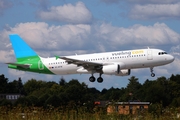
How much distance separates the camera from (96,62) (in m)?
70.8

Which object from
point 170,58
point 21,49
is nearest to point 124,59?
point 170,58

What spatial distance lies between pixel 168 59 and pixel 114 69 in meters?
6.12

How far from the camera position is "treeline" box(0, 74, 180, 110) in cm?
9831

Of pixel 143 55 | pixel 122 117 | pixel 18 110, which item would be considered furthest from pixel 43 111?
pixel 143 55

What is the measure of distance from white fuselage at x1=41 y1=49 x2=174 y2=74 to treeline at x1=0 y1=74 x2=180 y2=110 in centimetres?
442

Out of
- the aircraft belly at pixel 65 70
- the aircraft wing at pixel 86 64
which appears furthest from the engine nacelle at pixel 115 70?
the aircraft belly at pixel 65 70

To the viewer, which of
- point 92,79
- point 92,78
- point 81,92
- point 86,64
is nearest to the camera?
point 86,64

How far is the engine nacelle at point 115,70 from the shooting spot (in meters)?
68.5

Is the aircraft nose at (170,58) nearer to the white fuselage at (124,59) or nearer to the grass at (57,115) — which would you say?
the white fuselage at (124,59)

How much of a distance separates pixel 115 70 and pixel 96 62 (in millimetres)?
3117

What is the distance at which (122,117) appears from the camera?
3297 centimetres

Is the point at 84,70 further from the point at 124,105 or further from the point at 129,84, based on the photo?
the point at 129,84

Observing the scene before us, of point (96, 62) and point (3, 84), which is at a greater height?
point (3, 84)

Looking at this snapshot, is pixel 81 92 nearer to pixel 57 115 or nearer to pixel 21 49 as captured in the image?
pixel 21 49
